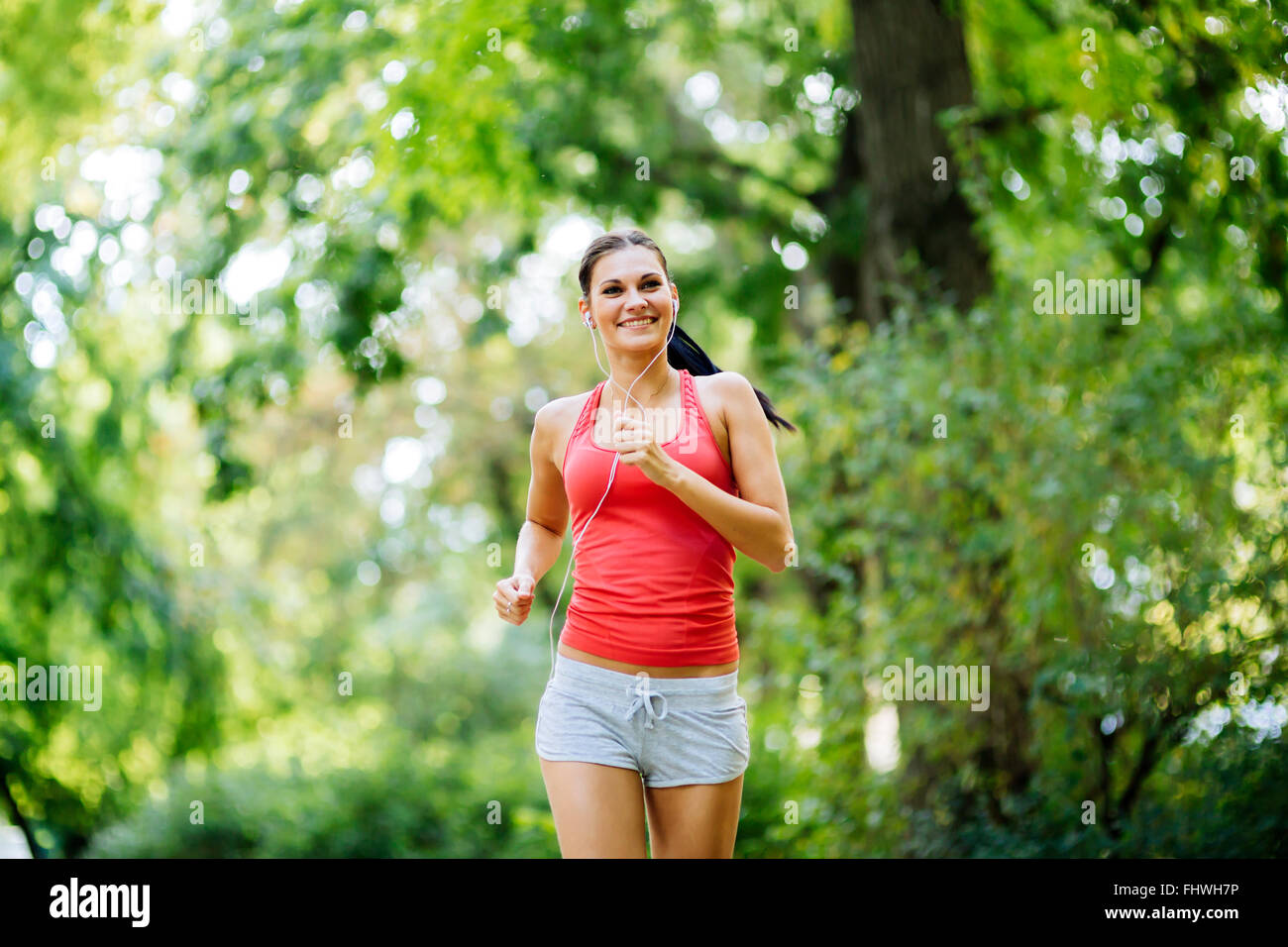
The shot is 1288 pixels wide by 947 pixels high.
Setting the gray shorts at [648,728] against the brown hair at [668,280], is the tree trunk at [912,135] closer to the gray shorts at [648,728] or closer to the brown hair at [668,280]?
the brown hair at [668,280]

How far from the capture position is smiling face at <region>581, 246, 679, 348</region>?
2.62 m

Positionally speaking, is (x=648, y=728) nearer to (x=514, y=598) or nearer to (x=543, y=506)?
(x=514, y=598)

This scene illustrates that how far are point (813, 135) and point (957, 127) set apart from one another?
2.70 m

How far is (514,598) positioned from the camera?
Answer: 2551mm

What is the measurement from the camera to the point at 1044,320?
5.55m

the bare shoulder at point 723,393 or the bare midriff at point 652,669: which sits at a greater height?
the bare shoulder at point 723,393

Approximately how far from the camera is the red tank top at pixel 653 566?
2.54m

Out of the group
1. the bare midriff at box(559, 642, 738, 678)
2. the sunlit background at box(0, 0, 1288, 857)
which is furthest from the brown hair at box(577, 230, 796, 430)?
the sunlit background at box(0, 0, 1288, 857)

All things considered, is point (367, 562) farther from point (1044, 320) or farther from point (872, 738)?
point (1044, 320)

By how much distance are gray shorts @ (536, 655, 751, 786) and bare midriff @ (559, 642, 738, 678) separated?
0.03ft

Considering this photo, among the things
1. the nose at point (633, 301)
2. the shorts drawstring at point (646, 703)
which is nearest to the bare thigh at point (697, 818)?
the shorts drawstring at point (646, 703)

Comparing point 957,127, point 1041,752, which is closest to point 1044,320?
point 957,127

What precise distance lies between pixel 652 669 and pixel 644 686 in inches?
1.8
